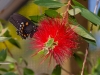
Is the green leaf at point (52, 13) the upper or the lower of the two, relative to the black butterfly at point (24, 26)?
upper

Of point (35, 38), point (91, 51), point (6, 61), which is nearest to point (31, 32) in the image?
point (35, 38)

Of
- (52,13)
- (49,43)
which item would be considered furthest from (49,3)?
(49,43)

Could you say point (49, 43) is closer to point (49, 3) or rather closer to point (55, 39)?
point (55, 39)

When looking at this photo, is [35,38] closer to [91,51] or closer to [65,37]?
[65,37]

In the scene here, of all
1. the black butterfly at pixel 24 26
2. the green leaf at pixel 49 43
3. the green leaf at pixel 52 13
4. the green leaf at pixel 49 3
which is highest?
the green leaf at pixel 49 3

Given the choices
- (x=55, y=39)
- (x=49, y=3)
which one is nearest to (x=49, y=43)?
(x=55, y=39)

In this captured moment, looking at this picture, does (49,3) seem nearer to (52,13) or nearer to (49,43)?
(52,13)

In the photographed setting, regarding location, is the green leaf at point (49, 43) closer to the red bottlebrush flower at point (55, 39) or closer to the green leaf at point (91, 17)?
the red bottlebrush flower at point (55, 39)

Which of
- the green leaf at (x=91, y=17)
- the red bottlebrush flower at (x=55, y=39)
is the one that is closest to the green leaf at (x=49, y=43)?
the red bottlebrush flower at (x=55, y=39)

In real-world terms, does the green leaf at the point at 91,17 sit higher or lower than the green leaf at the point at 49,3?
lower
